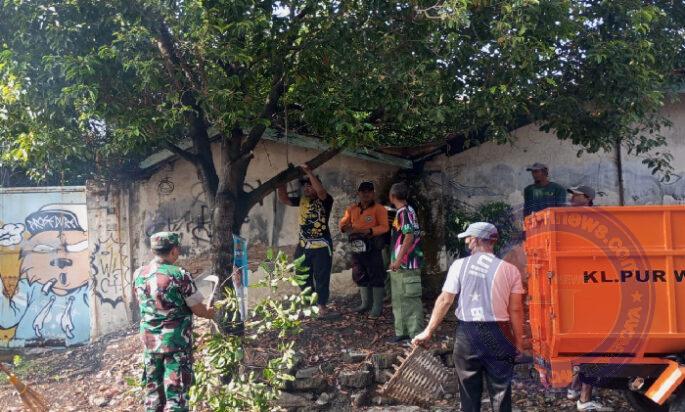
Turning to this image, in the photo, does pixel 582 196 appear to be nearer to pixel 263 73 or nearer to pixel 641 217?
pixel 641 217

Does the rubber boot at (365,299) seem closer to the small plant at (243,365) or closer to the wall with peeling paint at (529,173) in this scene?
the wall with peeling paint at (529,173)

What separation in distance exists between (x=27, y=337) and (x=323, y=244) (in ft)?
15.2

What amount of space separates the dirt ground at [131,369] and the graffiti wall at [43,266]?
0.55m

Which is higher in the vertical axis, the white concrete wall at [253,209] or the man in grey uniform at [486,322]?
the white concrete wall at [253,209]

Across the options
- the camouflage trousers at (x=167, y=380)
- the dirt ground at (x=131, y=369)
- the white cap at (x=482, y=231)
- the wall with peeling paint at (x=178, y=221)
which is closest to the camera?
the white cap at (x=482, y=231)

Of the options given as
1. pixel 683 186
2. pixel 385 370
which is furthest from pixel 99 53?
pixel 683 186

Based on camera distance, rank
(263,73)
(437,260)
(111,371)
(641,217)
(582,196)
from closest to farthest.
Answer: (641,217)
(263,73)
(582,196)
(111,371)
(437,260)

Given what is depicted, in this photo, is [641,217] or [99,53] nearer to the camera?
[641,217]

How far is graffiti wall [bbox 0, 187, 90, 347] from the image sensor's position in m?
8.95

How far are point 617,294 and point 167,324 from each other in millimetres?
3309

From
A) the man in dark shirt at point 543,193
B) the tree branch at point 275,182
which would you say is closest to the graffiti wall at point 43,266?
the tree branch at point 275,182

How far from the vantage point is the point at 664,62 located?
6.82m

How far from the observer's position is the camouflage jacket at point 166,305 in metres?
4.77

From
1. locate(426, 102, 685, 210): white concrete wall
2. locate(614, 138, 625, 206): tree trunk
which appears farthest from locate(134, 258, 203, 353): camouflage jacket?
locate(614, 138, 625, 206): tree trunk
